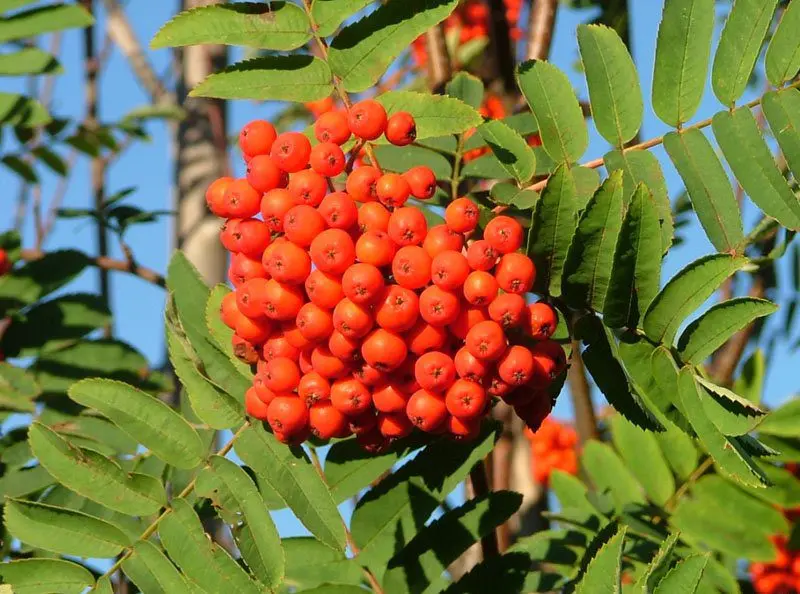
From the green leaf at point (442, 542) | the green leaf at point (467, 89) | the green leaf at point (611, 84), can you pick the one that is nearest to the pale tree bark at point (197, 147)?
the green leaf at point (467, 89)

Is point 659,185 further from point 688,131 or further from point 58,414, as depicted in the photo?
point 58,414

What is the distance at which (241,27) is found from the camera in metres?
1.43

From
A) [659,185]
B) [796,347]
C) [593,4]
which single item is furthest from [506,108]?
[659,185]

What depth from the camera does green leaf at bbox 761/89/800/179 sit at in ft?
4.42

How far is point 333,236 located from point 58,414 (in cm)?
89

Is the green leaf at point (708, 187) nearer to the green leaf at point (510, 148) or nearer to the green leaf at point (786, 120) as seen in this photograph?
the green leaf at point (786, 120)

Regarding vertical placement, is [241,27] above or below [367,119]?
above

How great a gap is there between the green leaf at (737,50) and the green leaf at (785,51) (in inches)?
0.8

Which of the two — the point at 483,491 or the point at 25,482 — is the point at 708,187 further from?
the point at 25,482

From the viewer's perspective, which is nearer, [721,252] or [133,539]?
[721,252]

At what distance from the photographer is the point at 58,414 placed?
193cm

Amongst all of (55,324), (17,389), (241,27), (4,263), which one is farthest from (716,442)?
(4,263)

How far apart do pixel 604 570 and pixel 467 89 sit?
1.00 metres

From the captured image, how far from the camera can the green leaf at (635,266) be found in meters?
1.25
